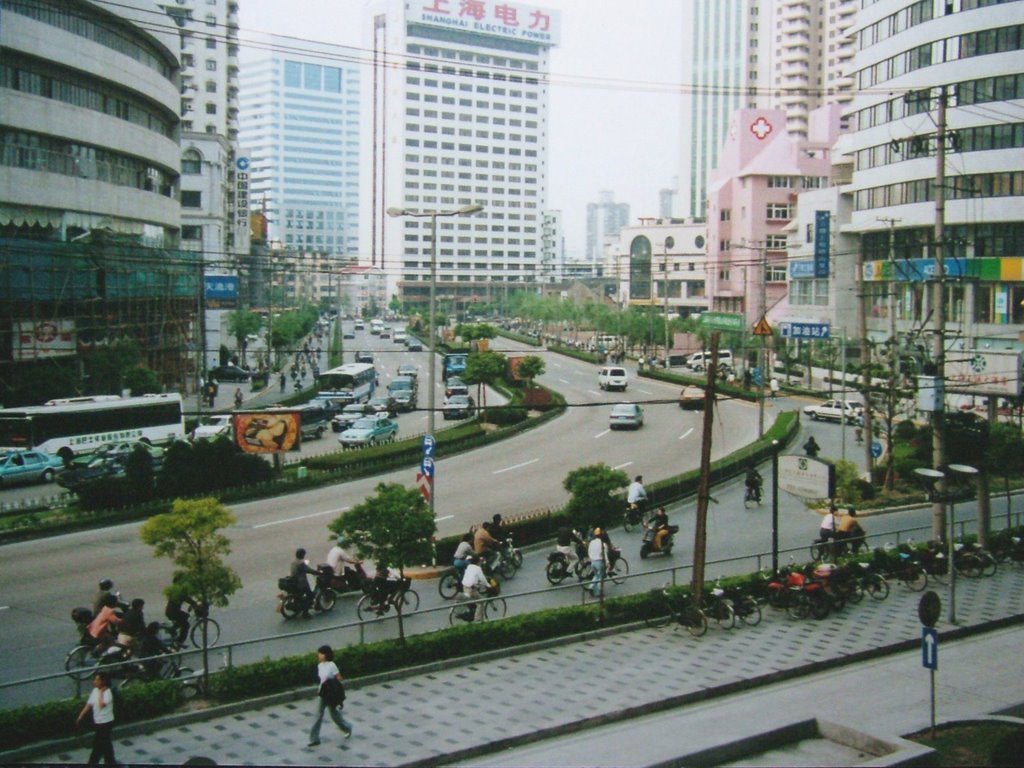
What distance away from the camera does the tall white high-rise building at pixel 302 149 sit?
193125mm

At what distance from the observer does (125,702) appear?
42.1 feet

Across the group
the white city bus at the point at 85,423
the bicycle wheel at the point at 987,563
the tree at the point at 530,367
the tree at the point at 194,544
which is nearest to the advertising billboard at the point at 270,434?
the white city bus at the point at 85,423

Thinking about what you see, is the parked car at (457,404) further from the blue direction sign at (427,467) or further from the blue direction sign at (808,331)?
the blue direction sign at (427,467)

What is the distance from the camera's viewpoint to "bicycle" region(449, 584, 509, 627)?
666 inches

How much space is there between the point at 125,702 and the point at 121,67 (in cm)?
3648

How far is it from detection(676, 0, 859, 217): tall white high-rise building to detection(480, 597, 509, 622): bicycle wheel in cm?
9242

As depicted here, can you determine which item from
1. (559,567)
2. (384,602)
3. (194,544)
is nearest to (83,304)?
(559,567)

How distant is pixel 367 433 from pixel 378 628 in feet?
72.5

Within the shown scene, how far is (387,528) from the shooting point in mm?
16250

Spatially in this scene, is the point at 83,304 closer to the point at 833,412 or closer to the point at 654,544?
the point at 654,544

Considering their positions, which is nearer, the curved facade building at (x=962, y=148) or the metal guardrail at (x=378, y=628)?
the metal guardrail at (x=378, y=628)

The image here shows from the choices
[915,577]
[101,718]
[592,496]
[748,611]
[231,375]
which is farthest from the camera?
[231,375]

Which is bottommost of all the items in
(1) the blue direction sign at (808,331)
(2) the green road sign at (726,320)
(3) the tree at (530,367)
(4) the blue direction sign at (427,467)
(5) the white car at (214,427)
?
(5) the white car at (214,427)

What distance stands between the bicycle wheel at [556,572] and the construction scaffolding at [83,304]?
665 inches
